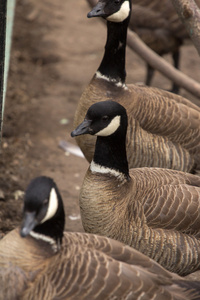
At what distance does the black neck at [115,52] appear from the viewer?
5.30 m

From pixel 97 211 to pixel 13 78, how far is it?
4707 millimetres

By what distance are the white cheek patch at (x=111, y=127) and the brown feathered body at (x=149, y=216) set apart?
35cm

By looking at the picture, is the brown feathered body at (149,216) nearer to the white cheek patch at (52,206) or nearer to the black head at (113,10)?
the white cheek patch at (52,206)

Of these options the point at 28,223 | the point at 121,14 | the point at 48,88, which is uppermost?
the point at 121,14

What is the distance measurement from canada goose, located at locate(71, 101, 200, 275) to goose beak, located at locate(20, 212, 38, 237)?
1049mm

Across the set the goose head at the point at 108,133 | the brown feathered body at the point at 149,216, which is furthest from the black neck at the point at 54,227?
the goose head at the point at 108,133

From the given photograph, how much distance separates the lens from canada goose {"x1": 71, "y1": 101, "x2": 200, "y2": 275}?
13.8ft

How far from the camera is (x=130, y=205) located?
4.26m

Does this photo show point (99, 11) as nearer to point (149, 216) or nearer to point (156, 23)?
point (149, 216)

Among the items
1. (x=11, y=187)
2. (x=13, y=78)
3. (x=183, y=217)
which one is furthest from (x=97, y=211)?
(x=13, y=78)

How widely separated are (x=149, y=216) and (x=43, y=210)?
123cm

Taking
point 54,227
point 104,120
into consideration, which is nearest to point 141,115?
point 104,120

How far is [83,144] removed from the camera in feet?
17.2

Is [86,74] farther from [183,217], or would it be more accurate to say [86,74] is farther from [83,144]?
[183,217]
